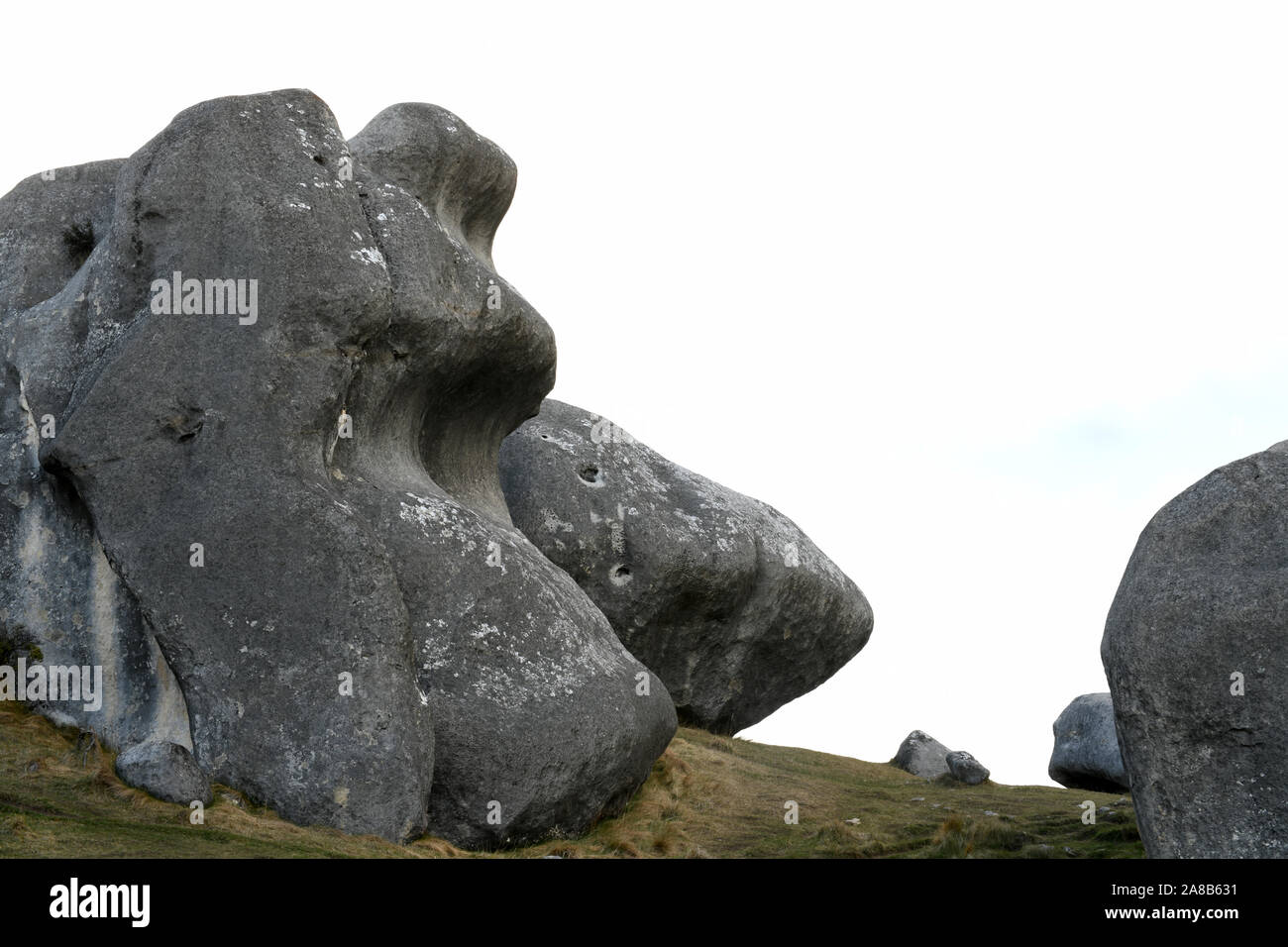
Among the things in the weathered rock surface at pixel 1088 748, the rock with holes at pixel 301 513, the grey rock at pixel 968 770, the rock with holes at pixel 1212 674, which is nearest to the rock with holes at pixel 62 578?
the rock with holes at pixel 301 513

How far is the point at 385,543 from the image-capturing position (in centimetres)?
1394

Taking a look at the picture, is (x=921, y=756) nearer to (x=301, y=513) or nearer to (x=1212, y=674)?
(x=1212, y=674)

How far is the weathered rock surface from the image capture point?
1990cm

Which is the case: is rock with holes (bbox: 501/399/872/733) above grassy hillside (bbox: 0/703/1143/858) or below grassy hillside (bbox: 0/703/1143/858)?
above

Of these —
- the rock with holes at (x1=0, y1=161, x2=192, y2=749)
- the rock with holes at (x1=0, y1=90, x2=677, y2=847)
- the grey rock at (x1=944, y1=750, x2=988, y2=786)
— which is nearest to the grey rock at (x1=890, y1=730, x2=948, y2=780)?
the grey rock at (x1=944, y1=750, x2=988, y2=786)

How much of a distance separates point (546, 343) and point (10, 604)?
6.46m

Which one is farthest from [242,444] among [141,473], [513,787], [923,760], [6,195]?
[923,760]

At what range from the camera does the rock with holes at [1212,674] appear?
10805 millimetres

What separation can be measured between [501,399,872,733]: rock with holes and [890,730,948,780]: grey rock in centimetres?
224

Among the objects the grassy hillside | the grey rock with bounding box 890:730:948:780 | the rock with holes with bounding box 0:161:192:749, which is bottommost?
the grassy hillside

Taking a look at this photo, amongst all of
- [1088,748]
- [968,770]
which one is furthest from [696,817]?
[1088,748]

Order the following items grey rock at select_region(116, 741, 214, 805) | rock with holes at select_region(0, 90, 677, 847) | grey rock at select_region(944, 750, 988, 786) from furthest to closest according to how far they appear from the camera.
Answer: grey rock at select_region(944, 750, 988, 786) < rock with holes at select_region(0, 90, 677, 847) < grey rock at select_region(116, 741, 214, 805)

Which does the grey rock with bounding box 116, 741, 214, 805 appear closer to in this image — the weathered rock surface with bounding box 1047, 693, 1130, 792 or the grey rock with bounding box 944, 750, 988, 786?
the grey rock with bounding box 944, 750, 988, 786
